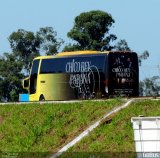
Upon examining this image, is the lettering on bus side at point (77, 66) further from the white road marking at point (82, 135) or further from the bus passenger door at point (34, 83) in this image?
the white road marking at point (82, 135)

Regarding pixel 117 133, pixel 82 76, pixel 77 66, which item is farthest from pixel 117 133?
pixel 77 66

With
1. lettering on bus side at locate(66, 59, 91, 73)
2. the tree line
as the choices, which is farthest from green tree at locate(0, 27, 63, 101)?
lettering on bus side at locate(66, 59, 91, 73)

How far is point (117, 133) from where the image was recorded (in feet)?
94.1

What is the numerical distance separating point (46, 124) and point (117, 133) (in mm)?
3975

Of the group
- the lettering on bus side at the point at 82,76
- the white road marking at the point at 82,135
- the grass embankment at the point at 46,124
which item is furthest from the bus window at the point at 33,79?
the white road marking at the point at 82,135

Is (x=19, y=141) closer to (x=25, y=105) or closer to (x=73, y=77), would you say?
(x=25, y=105)

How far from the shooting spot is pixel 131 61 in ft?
144

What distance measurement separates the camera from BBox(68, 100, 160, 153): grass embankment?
1097 inches

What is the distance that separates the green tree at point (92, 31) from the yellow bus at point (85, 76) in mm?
21046

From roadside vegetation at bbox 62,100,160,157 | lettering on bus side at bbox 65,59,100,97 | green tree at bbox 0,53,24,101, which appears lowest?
roadside vegetation at bbox 62,100,160,157

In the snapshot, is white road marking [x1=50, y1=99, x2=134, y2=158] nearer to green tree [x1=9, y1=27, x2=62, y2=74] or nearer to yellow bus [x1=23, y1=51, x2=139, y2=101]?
yellow bus [x1=23, y1=51, x2=139, y2=101]

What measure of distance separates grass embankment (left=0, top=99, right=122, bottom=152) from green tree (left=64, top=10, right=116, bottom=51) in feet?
106

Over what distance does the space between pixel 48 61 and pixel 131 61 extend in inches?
153

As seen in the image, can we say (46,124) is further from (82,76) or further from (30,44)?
(30,44)
